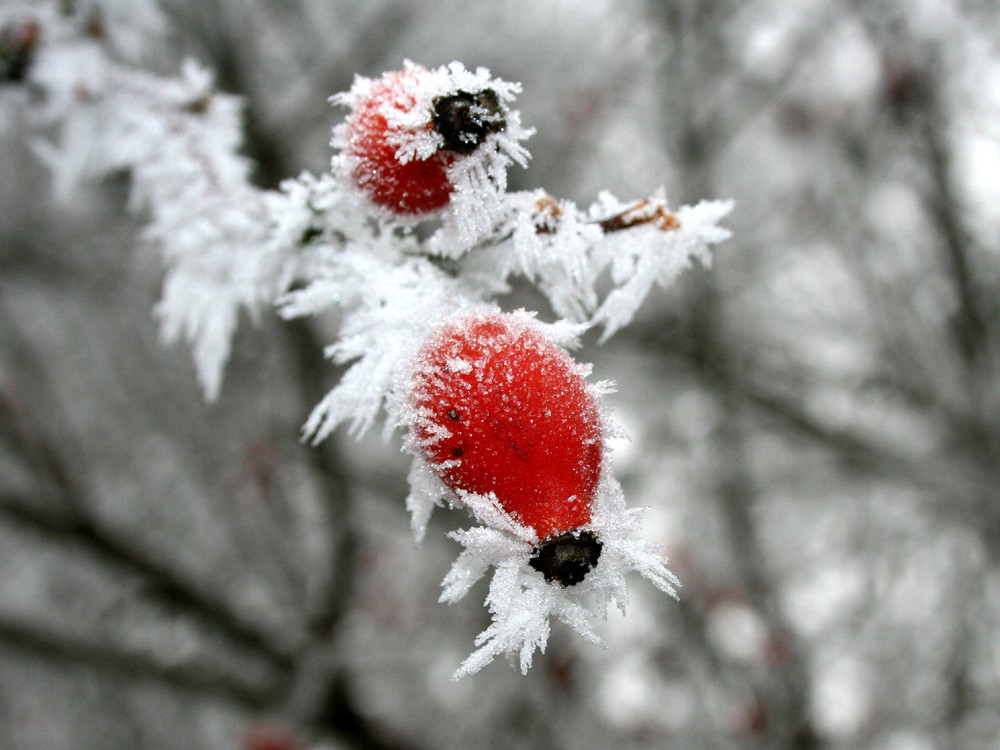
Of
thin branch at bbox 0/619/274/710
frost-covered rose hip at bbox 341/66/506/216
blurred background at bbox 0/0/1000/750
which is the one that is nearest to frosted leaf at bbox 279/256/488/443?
frost-covered rose hip at bbox 341/66/506/216

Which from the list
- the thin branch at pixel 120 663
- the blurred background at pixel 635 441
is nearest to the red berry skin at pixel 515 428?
the blurred background at pixel 635 441

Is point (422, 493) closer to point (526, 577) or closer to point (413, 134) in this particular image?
point (526, 577)

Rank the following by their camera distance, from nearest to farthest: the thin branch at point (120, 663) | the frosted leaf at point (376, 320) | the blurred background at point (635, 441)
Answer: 1. the frosted leaf at point (376, 320)
2. the blurred background at point (635, 441)
3. the thin branch at point (120, 663)

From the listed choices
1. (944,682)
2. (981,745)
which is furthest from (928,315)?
(981,745)

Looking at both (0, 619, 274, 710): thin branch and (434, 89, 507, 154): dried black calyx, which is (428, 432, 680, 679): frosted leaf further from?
(0, 619, 274, 710): thin branch

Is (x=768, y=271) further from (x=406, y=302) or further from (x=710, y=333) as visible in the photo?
(x=406, y=302)

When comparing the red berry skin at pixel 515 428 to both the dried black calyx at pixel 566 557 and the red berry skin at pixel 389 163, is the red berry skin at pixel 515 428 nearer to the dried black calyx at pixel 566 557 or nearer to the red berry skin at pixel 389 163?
the dried black calyx at pixel 566 557
